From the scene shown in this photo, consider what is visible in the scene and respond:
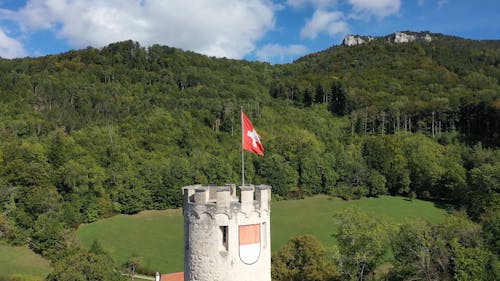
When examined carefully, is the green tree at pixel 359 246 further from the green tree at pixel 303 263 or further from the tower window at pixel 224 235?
the tower window at pixel 224 235

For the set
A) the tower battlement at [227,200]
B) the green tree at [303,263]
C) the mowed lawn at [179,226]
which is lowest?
the mowed lawn at [179,226]

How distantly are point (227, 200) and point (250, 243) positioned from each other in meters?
1.70

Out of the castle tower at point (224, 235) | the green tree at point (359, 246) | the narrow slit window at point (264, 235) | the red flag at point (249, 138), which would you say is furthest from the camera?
the green tree at point (359, 246)

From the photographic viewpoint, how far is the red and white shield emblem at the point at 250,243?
13852 mm

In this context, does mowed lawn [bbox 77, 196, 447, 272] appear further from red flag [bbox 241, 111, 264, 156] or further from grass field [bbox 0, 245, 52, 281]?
red flag [bbox 241, 111, 264, 156]

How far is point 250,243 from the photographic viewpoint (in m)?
14.0

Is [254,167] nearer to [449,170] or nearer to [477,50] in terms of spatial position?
[449,170]

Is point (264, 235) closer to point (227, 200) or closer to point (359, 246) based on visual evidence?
point (227, 200)

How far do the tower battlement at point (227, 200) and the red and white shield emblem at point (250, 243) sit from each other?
61cm

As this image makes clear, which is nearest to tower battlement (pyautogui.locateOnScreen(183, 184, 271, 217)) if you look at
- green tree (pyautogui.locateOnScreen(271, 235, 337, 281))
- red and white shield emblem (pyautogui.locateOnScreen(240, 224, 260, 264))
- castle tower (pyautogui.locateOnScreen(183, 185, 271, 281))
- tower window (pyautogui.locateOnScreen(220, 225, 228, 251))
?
castle tower (pyautogui.locateOnScreen(183, 185, 271, 281))

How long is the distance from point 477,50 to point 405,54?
2345 centimetres

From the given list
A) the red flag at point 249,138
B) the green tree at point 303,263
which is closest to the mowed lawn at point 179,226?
the green tree at point 303,263

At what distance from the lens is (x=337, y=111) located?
115312 millimetres

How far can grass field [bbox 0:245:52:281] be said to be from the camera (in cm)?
4362
